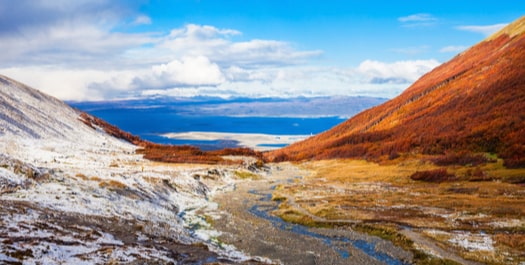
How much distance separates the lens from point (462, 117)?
12788cm

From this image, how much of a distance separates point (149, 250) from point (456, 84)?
155m

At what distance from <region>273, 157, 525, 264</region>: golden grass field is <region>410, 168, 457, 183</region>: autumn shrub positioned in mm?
1479

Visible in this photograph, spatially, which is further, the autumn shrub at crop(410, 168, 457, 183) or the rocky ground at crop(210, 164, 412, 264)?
the autumn shrub at crop(410, 168, 457, 183)

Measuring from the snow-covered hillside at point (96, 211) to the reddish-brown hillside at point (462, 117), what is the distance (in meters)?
62.6

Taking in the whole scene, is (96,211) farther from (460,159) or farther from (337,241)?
(460,159)

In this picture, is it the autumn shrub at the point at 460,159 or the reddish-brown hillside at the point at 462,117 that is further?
the reddish-brown hillside at the point at 462,117

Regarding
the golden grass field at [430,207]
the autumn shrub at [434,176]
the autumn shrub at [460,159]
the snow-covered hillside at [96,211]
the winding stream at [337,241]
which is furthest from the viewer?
the autumn shrub at [460,159]

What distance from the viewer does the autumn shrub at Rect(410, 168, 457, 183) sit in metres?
88.6

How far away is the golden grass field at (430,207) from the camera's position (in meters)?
41.4

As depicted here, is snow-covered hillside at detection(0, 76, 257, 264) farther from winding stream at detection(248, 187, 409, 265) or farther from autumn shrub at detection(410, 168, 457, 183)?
autumn shrub at detection(410, 168, 457, 183)

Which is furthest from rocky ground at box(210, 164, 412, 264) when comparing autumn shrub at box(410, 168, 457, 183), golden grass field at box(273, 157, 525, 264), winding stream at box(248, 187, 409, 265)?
autumn shrub at box(410, 168, 457, 183)

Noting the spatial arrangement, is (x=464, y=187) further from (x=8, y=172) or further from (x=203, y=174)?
(x=8, y=172)

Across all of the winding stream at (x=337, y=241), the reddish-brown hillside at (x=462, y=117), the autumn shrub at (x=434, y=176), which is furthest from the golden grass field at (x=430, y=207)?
the reddish-brown hillside at (x=462, y=117)

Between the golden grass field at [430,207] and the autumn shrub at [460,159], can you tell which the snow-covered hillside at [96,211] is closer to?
the golden grass field at [430,207]
